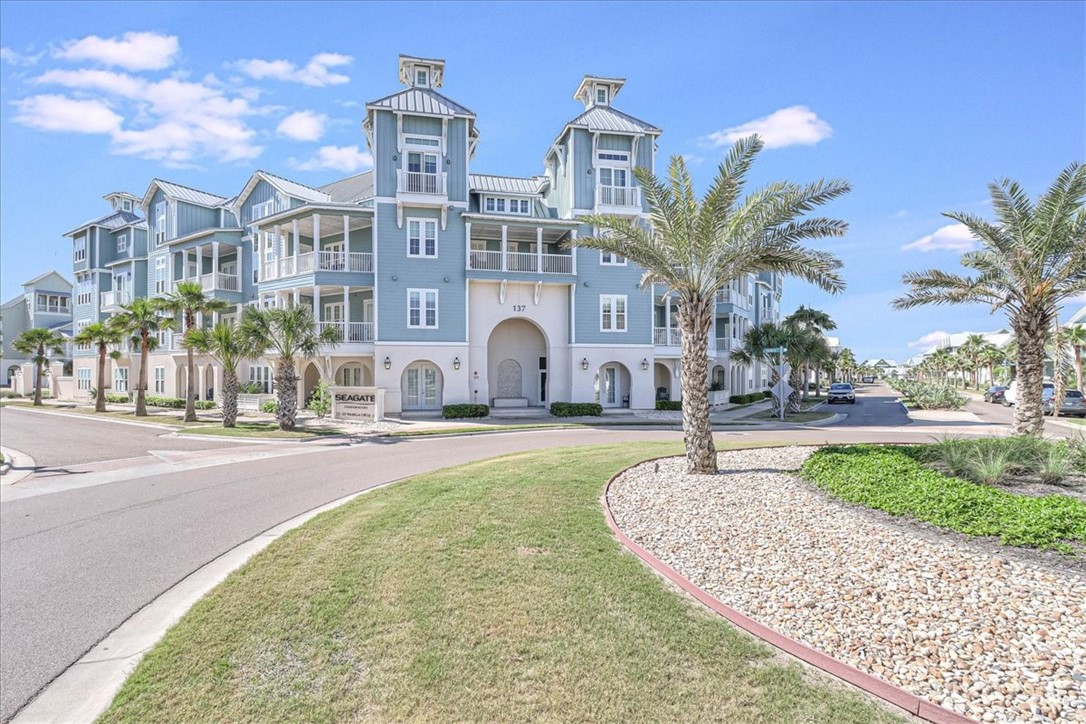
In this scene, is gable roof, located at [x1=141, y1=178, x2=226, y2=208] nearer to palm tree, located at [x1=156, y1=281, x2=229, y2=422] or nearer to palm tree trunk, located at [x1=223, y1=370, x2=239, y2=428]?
palm tree, located at [x1=156, y1=281, x2=229, y2=422]

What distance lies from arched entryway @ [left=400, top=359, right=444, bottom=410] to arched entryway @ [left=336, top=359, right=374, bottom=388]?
2501mm

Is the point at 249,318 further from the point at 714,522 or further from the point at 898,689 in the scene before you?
the point at 898,689

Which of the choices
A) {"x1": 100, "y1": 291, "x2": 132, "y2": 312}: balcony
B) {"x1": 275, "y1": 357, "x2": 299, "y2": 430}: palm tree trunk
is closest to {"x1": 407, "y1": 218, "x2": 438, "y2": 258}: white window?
{"x1": 275, "y1": 357, "x2": 299, "y2": 430}: palm tree trunk

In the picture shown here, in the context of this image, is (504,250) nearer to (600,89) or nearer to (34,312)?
(600,89)

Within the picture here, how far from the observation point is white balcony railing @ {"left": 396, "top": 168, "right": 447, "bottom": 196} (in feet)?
96.1

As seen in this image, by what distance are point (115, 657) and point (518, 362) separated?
28.7 meters

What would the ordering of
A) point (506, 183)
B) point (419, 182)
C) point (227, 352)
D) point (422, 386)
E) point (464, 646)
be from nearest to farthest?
point (464, 646), point (227, 352), point (419, 182), point (422, 386), point (506, 183)

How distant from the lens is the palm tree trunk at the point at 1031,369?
1470 centimetres

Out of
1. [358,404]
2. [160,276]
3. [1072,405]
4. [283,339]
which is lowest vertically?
[1072,405]

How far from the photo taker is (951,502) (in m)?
7.66

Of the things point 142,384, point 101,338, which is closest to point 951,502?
point 142,384

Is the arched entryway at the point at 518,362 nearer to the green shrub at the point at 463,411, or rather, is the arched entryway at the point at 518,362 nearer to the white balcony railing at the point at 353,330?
the green shrub at the point at 463,411

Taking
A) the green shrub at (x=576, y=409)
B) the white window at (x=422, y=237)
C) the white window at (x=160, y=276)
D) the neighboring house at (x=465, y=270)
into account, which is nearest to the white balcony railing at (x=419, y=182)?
the neighboring house at (x=465, y=270)

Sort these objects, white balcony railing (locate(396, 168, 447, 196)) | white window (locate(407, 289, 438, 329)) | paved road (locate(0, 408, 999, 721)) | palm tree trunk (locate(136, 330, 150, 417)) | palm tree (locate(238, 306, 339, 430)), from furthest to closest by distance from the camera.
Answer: palm tree trunk (locate(136, 330, 150, 417)) < white window (locate(407, 289, 438, 329)) < white balcony railing (locate(396, 168, 447, 196)) < palm tree (locate(238, 306, 339, 430)) < paved road (locate(0, 408, 999, 721))
